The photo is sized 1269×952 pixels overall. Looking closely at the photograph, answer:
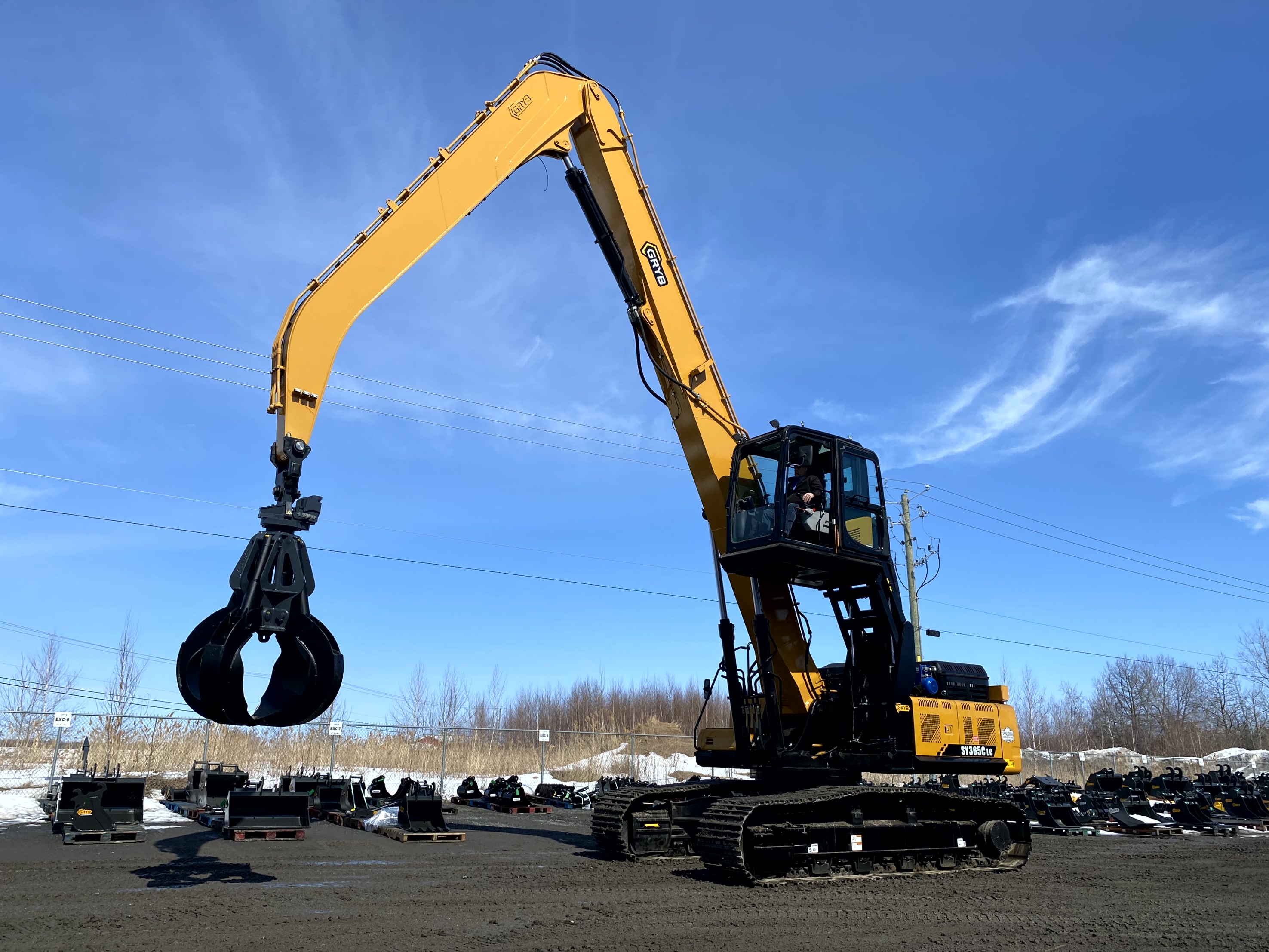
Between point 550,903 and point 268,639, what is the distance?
3.59m

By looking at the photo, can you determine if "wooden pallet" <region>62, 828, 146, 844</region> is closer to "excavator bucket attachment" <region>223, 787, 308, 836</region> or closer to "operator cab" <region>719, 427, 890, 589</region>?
"excavator bucket attachment" <region>223, 787, 308, 836</region>

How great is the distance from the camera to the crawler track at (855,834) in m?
9.70

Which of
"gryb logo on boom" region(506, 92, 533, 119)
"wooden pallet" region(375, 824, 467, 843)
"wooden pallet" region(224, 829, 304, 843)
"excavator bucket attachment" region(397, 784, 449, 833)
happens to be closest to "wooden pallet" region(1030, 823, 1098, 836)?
"wooden pallet" region(375, 824, 467, 843)

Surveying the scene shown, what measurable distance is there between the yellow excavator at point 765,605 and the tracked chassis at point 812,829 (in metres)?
0.03

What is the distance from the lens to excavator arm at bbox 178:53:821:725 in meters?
6.71

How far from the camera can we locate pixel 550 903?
8227 millimetres

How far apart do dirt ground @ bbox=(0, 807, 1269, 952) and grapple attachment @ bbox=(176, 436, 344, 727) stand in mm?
1561

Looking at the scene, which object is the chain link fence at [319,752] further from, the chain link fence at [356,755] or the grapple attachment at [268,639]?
the grapple attachment at [268,639]

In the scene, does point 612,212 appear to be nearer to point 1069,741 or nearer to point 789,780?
point 789,780

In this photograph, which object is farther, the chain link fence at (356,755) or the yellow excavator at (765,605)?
Result: the chain link fence at (356,755)

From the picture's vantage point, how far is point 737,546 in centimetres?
1078

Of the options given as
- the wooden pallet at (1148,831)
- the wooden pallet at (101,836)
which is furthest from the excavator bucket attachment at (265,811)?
the wooden pallet at (1148,831)

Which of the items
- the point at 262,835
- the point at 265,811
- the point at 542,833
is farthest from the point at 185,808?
the point at 542,833

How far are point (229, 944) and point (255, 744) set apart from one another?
23345mm
